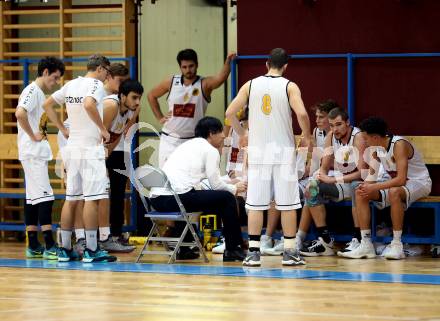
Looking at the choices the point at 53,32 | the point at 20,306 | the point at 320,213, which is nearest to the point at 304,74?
the point at 320,213

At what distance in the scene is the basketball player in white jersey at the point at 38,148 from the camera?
996cm

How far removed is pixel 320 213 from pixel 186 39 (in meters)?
4.25

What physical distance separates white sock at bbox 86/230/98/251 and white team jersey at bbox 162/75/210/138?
202cm

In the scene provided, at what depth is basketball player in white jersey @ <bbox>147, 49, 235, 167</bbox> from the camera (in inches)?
438

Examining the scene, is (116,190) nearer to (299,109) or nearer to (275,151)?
(275,151)

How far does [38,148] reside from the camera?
33.2ft

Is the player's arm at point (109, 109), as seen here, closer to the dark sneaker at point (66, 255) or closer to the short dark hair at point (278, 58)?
the dark sneaker at point (66, 255)

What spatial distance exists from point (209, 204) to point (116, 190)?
1.91 m

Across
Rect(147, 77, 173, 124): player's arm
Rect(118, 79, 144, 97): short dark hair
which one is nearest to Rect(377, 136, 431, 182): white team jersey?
Rect(118, 79, 144, 97): short dark hair

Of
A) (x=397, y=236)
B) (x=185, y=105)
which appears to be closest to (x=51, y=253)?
(x=185, y=105)

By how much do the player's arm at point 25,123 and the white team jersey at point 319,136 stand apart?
2.68 meters

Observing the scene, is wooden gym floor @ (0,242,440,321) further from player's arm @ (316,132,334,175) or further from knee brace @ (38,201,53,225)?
player's arm @ (316,132,334,175)

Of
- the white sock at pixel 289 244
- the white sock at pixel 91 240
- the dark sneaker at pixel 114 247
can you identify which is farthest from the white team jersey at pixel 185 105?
the white sock at pixel 289 244

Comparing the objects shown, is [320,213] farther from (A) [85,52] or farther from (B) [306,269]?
(A) [85,52]
